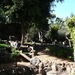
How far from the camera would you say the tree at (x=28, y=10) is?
949 inches

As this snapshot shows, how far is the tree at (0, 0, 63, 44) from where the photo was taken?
24.1 meters

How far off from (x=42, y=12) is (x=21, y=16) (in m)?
2.84

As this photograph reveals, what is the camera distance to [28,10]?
24.4 meters

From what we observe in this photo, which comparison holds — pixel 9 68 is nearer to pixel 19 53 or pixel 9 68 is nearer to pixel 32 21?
pixel 19 53

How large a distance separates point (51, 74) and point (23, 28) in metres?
15.7

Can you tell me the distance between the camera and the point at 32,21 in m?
26.9

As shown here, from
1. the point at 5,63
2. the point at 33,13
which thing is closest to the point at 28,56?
the point at 5,63

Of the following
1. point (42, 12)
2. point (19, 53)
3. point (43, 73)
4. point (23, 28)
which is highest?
point (42, 12)

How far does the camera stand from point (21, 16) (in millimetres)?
25812

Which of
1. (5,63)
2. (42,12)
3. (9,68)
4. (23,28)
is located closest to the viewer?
(9,68)

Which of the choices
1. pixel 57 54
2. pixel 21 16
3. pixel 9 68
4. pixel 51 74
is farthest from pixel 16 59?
pixel 21 16

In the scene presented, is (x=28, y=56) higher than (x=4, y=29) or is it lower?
lower

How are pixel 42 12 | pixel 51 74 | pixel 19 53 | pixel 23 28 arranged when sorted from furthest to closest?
1. pixel 23 28
2. pixel 42 12
3. pixel 19 53
4. pixel 51 74

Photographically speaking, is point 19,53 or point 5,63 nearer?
point 5,63
